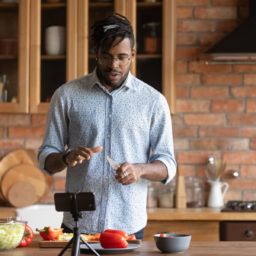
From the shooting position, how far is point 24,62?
15.0ft

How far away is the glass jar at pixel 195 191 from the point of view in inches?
183

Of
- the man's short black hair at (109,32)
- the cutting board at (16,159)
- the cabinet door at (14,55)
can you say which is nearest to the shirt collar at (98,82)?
the man's short black hair at (109,32)

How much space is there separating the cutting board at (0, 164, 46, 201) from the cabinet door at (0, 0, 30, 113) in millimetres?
379

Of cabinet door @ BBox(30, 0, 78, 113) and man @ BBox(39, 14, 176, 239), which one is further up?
cabinet door @ BBox(30, 0, 78, 113)

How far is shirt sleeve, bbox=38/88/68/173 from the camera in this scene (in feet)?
9.71

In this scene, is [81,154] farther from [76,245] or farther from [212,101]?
[212,101]

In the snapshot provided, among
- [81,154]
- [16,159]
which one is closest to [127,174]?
[81,154]

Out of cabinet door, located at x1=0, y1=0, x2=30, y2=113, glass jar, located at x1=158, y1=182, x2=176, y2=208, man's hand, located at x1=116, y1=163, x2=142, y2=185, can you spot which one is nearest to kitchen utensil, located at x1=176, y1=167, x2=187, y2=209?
glass jar, located at x1=158, y1=182, x2=176, y2=208

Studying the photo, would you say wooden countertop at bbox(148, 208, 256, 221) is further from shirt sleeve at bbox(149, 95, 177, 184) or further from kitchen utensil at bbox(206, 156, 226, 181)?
shirt sleeve at bbox(149, 95, 177, 184)

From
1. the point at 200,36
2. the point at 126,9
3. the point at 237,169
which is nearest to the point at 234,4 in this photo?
the point at 200,36

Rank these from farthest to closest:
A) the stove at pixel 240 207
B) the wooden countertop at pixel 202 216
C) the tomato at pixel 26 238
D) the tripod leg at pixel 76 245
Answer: the stove at pixel 240 207
the wooden countertop at pixel 202 216
the tomato at pixel 26 238
the tripod leg at pixel 76 245

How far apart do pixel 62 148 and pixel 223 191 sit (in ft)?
6.23

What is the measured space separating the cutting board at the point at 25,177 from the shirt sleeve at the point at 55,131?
5.51 feet

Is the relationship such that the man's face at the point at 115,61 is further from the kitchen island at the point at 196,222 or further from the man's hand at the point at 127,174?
the kitchen island at the point at 196,222
